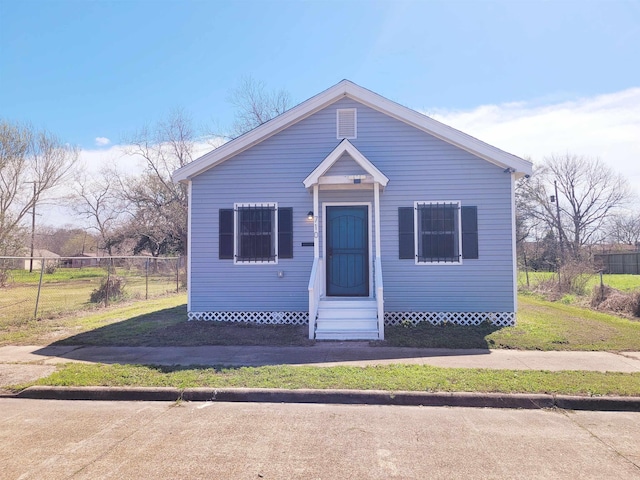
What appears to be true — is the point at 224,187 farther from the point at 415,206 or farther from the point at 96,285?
the point at 96,285

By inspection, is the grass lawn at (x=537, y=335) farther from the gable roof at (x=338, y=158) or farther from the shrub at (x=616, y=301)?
the gable roof at (x=338, y=158)

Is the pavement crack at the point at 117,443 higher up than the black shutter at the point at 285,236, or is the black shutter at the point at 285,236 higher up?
the black shutter at the point at 285,236

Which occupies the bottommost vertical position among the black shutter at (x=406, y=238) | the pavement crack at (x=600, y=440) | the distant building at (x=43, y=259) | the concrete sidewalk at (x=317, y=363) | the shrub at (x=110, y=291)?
the pavement crack at (x=600, y=440)

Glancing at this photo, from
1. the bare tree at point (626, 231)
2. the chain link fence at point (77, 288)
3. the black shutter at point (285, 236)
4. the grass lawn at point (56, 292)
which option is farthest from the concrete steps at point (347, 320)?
the bare tree at point (626, 231)

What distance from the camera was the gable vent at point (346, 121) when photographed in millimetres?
10000

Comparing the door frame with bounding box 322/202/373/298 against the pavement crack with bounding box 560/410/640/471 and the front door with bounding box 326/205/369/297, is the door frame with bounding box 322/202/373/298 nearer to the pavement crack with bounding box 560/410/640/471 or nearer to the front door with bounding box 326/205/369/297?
the front door with bounding box 326/205/369/297

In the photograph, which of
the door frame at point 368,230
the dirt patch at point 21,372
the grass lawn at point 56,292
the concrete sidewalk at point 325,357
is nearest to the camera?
the dirt patch at point 21,372

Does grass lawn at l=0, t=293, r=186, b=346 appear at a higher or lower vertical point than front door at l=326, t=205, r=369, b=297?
lower

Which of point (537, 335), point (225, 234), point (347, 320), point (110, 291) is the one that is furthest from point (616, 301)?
point (110, 291)

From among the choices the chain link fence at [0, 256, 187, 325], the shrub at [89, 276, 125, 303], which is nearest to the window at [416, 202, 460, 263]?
the chain link fence at [0, 256, 187, 325]

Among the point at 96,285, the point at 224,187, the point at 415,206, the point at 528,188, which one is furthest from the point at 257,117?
the point at 528,188

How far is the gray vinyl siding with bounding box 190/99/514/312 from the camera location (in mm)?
9438

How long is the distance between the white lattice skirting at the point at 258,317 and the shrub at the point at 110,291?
5.49 meters

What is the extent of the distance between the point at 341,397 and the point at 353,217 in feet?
18.0
